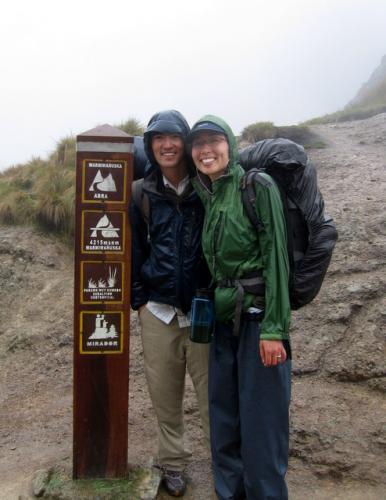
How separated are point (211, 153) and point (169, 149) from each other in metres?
0.40

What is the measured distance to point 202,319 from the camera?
332 centimetres

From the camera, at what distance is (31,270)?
8055mm

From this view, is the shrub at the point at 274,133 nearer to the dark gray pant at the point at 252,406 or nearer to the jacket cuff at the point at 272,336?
the dark gray pant at the point at 252,406

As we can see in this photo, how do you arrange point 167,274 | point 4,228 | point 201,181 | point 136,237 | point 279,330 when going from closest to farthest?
point 279,330 < point 201,181 < point 167,274 < point 136,237 < point 4,228

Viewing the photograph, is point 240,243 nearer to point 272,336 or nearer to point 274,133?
point 272,336

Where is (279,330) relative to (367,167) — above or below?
below

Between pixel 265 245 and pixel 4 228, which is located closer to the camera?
pixel 265 245

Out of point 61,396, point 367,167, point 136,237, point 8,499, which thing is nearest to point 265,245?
point 136,237

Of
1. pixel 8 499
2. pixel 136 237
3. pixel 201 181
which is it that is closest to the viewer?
pixel 201 181

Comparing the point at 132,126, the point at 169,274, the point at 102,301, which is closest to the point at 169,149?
the point at 169,274

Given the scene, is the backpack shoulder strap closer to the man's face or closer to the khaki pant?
the man's face

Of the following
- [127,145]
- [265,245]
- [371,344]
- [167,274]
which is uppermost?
[127,145]

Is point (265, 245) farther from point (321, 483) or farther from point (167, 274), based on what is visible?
point (321, 483)

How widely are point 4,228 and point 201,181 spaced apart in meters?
6.31
